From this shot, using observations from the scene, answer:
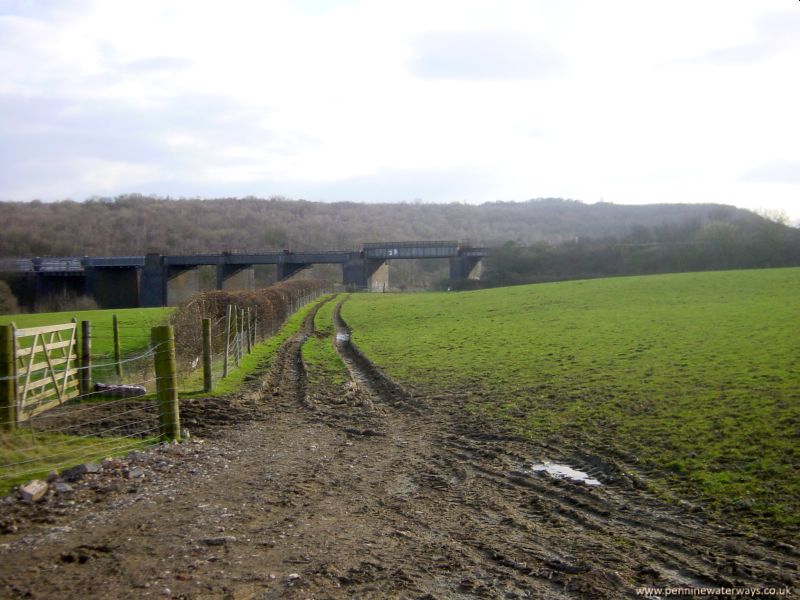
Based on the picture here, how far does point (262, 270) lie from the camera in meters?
115

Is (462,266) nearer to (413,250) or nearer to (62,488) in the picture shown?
(413,250)

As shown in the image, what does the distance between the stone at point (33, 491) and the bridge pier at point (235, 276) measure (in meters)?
89.1

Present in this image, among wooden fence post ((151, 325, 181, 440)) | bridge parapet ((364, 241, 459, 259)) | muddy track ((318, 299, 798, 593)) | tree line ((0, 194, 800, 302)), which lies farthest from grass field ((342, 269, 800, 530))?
bridge parapet ((364, 241, 459, 259))

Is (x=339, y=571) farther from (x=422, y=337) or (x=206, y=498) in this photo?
(x=422, y=337)

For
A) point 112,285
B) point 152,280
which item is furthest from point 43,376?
point 112,285

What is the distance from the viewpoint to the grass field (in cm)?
908

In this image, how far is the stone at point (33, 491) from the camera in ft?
25.0

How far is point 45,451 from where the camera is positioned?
32.2 ft

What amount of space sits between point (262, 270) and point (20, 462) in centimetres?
10804

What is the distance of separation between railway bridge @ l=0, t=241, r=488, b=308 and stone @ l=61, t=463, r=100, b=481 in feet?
284

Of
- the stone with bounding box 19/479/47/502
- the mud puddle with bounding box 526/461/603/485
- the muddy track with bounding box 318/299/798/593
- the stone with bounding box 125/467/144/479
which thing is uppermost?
the stone with bounding box 19/479/47/502

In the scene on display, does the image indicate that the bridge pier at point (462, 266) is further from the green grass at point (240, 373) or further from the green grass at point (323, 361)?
the green grass at point (240, 373)

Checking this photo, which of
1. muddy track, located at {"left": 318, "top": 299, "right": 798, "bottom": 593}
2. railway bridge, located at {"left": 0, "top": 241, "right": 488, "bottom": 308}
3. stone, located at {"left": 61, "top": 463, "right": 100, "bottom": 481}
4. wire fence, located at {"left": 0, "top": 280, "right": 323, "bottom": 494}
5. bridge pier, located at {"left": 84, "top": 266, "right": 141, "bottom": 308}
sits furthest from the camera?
railway bridge, located at {"left": 0, "top": 241, "right": 488, "bottom": 308}

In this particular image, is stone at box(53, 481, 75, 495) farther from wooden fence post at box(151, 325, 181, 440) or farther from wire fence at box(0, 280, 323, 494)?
wooden fence post at box(151, 325, 181, 440)
